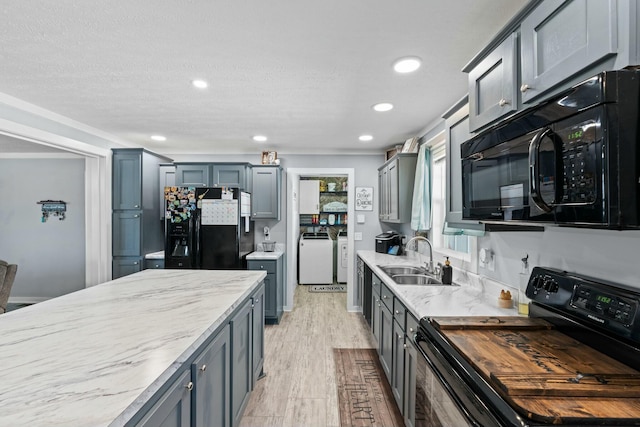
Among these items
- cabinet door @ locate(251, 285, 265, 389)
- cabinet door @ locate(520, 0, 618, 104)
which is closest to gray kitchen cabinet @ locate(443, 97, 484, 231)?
cabinet door @ locate(520, 0, 618, 104)

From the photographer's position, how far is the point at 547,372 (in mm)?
844

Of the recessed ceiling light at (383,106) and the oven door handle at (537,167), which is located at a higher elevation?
the recessed ceiling light at (383,106)

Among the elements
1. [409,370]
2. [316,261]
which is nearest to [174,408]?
[409,370]

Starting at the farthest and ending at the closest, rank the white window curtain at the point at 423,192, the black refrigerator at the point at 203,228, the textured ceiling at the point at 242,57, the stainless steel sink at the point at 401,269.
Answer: the black refrigerator at the point at 203,228, the white window curtain at the point at 423,192, the stainless steel sink at the point at 401,269, the textured ceiling at the point at 242,57

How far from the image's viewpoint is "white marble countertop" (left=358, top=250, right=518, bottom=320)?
155 centimetres

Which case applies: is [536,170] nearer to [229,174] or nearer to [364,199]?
[364,199]

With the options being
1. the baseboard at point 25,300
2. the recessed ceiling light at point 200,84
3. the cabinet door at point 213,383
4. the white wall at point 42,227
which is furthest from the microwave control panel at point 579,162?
the baseboard at point 25,300

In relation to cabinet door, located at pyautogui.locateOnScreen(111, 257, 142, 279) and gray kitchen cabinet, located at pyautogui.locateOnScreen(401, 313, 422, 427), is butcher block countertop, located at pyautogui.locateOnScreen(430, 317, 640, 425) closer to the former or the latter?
gray kitchen cabinet, located at pyautogui.locateOnScreen(401, 313, 422, 427)

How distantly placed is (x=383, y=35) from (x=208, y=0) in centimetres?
86

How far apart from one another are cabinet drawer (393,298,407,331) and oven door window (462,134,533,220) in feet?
2.51

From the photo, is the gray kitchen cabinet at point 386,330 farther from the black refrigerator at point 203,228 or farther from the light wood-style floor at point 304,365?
the black refrigerator at point 203,228

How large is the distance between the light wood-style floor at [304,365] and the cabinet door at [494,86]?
208cm

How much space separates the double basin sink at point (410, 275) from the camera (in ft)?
8.39

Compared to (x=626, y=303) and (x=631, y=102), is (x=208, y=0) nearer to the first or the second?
(x=631, y=102)
